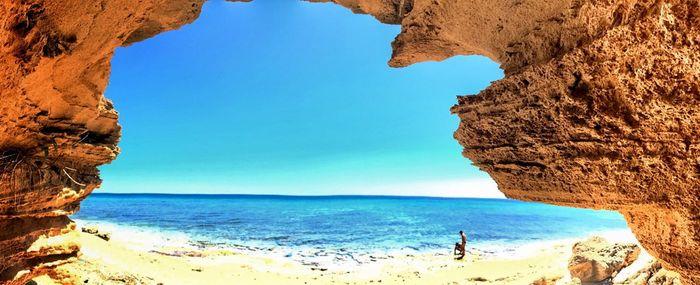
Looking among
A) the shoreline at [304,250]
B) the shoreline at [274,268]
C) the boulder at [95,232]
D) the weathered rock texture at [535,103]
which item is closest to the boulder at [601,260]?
the shoreline at [274,268]

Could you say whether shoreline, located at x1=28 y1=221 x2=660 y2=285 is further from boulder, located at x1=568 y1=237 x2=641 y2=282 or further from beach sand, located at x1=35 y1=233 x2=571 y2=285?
boulder, located at x1=568 y1=237 x2=641 y2=282

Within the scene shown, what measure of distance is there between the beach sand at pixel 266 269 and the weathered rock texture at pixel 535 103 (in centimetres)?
364

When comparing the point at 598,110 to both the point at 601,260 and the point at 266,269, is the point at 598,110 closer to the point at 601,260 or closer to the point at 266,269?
the point at 601,260

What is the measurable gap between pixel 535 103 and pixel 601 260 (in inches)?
271

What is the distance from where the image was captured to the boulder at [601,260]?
305 inches

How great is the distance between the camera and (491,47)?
379 centimetres

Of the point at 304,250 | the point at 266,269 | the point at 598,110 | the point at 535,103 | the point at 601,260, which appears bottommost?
the point at 304,250

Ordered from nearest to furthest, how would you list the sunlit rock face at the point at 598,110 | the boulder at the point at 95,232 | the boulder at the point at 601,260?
the sunlit rock face at the point at 598,110 < the boulder at the point at 601,260 < the boulder at the point at 95,232

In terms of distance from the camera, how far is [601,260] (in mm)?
7859

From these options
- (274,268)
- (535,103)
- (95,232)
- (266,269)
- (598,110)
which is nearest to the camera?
(598,110)

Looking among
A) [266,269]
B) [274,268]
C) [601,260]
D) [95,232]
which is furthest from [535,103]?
[95,232]

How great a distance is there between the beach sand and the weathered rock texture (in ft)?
11.9

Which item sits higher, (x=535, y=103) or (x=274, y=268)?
(x=535, y=103)

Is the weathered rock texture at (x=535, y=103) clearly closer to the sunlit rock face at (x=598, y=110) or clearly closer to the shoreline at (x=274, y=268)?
the sunlit rock face at (x=598, y=110)
